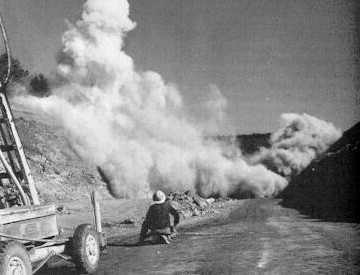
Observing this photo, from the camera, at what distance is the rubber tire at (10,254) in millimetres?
5844

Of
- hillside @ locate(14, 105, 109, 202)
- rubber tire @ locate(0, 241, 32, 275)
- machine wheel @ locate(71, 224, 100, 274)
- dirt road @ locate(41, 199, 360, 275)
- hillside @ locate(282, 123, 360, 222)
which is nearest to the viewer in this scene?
rubber tire @ locate(0, 241, 32, 275)

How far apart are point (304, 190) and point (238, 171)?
7.60 meters

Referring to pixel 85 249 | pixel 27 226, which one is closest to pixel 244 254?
pixel 85 249

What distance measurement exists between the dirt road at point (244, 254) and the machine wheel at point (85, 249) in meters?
0.28

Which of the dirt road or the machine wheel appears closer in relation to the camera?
the dirt road

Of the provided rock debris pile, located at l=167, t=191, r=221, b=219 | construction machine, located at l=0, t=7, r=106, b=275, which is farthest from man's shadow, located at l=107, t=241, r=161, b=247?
rock debris pile, located at l=167, t=191, r=221, b=219

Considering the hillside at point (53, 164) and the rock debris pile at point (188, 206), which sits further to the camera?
the hillside at point (53, 164)

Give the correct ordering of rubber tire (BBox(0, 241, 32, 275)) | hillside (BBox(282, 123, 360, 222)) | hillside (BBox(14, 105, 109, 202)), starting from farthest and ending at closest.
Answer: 1. hillside (BBox(14, 105, 109, 202))
2. hillside (BBox(282, 123, 360, 222))
3. rubber tire (BBox(0, 241, 32, 275))

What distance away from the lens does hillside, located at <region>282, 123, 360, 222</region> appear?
61.8ft

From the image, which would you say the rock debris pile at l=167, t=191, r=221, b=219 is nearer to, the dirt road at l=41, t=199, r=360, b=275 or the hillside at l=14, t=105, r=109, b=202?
the hillside at l=14, t=105, r=109, b=202

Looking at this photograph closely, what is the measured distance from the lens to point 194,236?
501 inches

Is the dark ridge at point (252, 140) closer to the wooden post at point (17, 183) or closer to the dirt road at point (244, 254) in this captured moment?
the dirt road at point (244, 254)

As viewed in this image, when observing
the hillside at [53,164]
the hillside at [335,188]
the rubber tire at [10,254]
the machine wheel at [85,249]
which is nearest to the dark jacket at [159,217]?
the machine wheel at [85,249]

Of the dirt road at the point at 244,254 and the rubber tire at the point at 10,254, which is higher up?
the rubber tire at the point at 10,254
